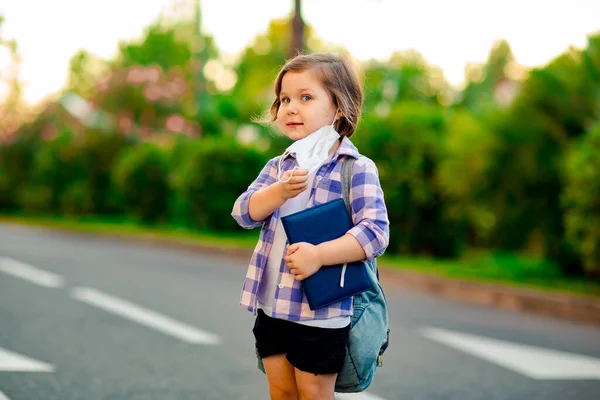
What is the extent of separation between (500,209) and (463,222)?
298 centimetres

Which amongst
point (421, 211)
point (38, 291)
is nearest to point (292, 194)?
point (38, 291)

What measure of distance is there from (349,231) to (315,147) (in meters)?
0.31

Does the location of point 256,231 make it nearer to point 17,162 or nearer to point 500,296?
point 500,296

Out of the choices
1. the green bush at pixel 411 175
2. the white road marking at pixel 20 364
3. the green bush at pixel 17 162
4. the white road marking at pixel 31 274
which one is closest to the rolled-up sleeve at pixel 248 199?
the white road marking at pixel 20 364

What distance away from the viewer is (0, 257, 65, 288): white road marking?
9.83 metres

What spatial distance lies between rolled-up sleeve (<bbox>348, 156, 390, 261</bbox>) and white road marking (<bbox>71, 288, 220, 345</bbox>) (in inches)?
157

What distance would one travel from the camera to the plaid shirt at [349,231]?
261 cm

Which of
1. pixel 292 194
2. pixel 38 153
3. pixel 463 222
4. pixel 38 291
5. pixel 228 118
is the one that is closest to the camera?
pixel 292 194

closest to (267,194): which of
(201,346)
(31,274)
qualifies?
(201,346)

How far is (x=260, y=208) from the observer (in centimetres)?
268

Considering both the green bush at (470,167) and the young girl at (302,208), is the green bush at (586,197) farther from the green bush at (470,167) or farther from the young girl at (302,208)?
the young girl at (302,208)

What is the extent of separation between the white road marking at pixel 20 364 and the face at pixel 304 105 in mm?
3155

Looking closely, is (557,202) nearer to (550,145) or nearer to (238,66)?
(550,145)

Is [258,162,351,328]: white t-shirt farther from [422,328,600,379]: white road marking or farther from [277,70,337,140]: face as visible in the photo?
[422,328,600,379]: white road marking
